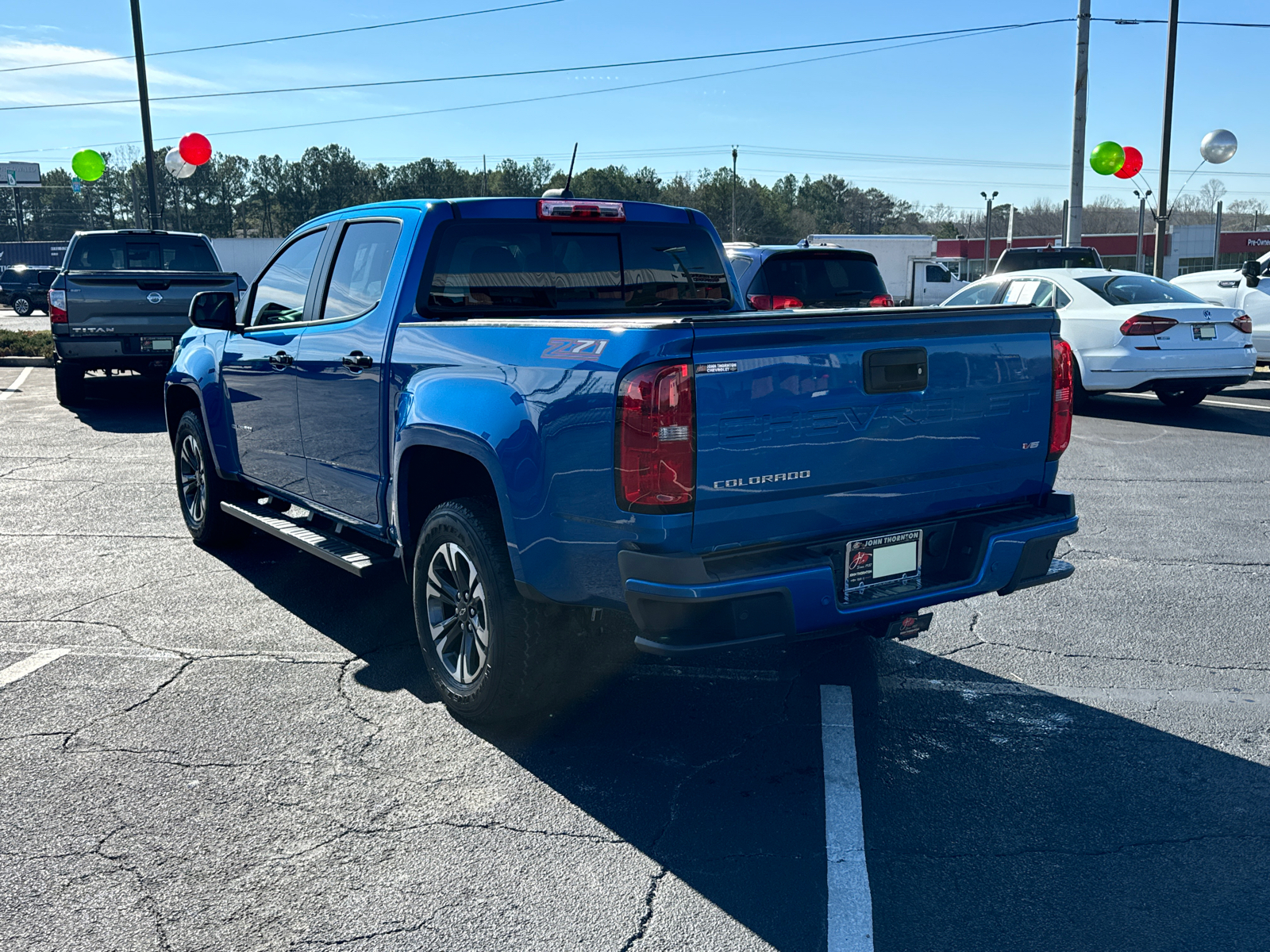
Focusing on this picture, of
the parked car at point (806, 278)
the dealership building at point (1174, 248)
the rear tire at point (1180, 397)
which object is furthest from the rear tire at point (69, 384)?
the dealership building at point (1174, 248)

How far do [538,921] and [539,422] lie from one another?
1554 millimetres

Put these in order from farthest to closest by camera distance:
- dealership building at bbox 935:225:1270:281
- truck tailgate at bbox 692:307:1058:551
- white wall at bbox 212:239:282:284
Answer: dealership building at bbox 935:225:1270:281 < white wall at bbox 212:239:282:284 < truck tailgate at bbox 692:307:1058:551

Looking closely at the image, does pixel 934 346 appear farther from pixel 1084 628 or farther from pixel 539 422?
pixel 1084 628

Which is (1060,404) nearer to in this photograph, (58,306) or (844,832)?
(844,832)

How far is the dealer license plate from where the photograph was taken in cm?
379

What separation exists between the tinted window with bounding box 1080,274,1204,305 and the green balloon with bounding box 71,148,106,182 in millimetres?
19147

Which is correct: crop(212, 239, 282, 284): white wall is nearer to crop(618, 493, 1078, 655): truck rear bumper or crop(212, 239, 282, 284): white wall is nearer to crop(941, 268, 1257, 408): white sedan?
crop(941, 268, 1257, 408): white sedan

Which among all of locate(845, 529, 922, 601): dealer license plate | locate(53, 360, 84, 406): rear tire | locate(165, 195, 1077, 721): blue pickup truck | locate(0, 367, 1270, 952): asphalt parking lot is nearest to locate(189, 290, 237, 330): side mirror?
locate(165, 195, 1077, 721): blue pickup truck

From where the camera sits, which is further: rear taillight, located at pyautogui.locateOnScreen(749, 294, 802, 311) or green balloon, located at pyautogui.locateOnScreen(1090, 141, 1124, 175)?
green balloon, located at pyautogui.locateOnScreen(1090, 141, 1124, 175)

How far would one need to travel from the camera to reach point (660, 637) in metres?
3.53

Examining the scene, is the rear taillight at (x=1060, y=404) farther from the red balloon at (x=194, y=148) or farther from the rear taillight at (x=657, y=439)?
the red balloon at (x=194, y=148)

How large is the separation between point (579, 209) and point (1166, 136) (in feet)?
72.6

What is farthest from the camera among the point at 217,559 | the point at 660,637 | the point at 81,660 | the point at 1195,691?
the point at 217,559

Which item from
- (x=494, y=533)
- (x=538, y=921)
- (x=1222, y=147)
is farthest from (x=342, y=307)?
(x=1222, y=147)
